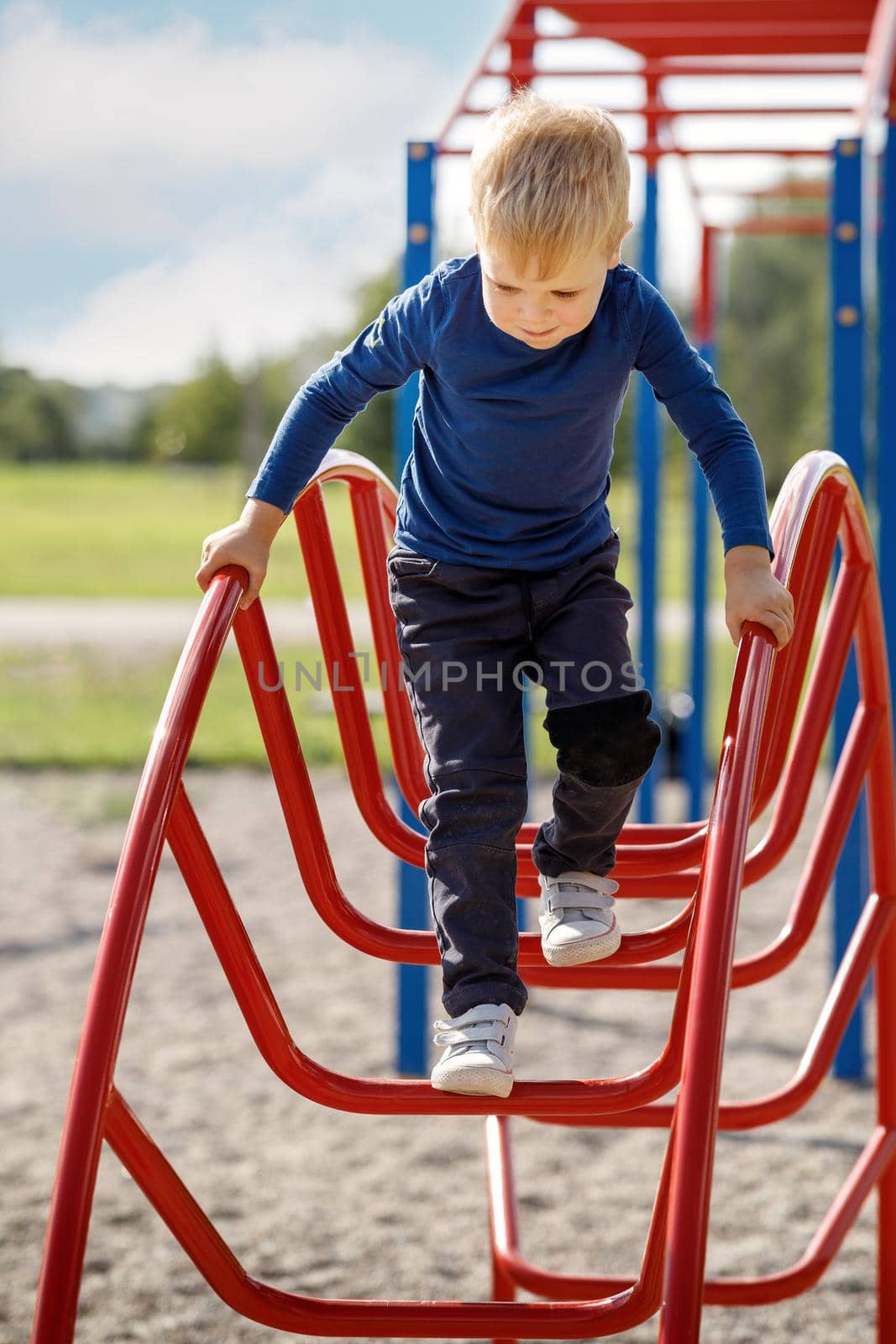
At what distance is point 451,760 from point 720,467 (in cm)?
42

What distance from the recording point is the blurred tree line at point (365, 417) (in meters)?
25.6

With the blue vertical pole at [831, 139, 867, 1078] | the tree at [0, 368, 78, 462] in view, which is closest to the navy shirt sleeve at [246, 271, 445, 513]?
the blue vertical pole at [831, 139, 867, 1078]

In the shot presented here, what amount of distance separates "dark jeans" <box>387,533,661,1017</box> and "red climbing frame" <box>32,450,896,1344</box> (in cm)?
13

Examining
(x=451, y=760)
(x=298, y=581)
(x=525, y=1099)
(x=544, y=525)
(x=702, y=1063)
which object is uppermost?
(x=544, y=525)

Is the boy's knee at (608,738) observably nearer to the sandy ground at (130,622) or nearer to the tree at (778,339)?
the sandy ground at (130,622)

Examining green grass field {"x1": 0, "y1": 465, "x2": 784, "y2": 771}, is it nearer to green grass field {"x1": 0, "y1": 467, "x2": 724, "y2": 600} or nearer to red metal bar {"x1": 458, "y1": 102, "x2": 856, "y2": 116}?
green grass field {"x1": 0, "y1": 467, "x2": 724, "y2": 600}

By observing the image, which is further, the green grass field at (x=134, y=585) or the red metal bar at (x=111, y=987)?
the green grass field at (x=134, y=585)

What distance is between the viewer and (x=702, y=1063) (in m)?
1.28

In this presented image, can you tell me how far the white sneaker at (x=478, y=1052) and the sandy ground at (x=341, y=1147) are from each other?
122cm

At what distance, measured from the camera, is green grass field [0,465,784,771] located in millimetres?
7148

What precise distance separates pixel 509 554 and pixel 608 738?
0.23 meters

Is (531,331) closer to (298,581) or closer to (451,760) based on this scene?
(451,760)

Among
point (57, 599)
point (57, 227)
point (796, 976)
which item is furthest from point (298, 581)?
point (57, 227)

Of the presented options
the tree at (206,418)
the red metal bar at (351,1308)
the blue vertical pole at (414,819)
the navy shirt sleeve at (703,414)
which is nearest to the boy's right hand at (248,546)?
the navy shirt sleeve at (703,414)
